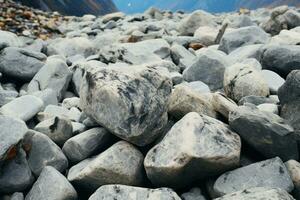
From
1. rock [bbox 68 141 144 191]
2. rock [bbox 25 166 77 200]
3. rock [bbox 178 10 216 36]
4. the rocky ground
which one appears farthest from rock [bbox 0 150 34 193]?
rock [bbox 178 10 216 36]

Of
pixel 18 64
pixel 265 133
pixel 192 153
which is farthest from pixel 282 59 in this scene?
pixel 18 64

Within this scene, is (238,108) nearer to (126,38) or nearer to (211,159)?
(211,159)

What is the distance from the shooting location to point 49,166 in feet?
15.5

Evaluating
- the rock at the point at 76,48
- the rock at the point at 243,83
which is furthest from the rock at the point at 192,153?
the rock at the point at 76,48

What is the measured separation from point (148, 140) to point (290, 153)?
1451 mm

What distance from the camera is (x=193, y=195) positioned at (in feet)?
14.2

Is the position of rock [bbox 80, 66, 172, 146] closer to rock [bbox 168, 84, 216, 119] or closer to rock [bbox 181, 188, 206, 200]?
rock [bbox 168, 84, 216, 119]

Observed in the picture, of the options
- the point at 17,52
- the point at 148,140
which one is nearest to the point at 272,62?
the point at 148,140

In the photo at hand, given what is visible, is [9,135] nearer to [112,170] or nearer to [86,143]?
[86,143]

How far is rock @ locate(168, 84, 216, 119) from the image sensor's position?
203 inches

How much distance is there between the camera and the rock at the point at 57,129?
518 cm

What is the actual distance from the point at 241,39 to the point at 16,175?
19.6 ft

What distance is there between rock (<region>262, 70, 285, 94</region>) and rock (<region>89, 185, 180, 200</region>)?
108 inches

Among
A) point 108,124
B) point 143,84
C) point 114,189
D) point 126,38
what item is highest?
point 143,84
